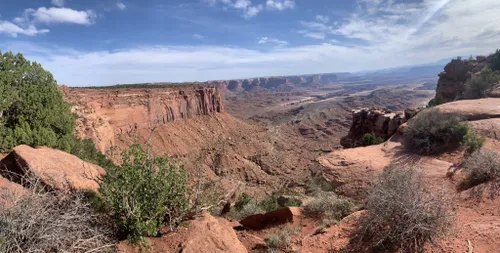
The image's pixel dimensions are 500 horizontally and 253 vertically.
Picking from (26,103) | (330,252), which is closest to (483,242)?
(330,252)

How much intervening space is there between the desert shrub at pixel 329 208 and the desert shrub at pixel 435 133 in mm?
5898

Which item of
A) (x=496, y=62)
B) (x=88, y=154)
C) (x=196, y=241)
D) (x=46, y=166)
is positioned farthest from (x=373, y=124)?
(x=46, y=166)

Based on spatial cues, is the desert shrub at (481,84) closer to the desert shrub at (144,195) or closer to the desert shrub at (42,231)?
the desert shrub at (144,195)

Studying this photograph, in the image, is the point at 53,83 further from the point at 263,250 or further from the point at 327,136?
the point at 327,136

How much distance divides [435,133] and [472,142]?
1.93 metres

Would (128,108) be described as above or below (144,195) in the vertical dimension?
below

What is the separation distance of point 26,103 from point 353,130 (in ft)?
100

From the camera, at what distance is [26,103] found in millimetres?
11078

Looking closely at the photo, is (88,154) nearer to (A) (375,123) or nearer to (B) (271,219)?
(B) (271,219)

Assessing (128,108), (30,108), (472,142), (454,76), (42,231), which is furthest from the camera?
(128,108)

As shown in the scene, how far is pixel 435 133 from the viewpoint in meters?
11.8

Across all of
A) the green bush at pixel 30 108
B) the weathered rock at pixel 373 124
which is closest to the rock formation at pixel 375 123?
the weathered rock at pixel 373 124

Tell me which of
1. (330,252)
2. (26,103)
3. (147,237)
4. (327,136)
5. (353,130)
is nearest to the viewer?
(147,237)

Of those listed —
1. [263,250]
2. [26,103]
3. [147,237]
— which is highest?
[26,103]
